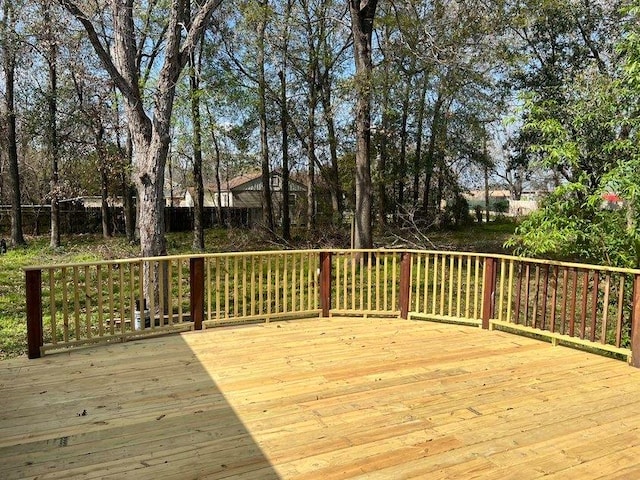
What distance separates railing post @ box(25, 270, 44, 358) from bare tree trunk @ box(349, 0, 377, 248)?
22.2 ft

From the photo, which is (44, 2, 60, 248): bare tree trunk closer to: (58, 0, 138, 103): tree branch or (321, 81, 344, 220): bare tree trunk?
(321, 81, 344, 220): bare tree trunk

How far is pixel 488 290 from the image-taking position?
208 inches

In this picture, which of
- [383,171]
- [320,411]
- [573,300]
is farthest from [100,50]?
[383,171]

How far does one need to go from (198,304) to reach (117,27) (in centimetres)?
373

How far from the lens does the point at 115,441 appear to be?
106 inches

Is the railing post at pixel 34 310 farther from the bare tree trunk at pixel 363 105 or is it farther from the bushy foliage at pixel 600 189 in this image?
the bare tree trunk at pixel 363 105

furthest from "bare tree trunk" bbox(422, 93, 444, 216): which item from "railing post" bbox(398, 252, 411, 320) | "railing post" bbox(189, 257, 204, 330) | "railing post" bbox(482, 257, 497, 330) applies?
"railing post" bbox(189, 257, 204, 330)

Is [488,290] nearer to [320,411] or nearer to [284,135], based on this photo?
[320,411]

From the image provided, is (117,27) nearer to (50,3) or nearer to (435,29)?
(50,3)

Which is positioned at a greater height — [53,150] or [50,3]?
[50,3]

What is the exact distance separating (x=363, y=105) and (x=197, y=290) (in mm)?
5784

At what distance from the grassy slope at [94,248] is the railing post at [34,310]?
1.53m

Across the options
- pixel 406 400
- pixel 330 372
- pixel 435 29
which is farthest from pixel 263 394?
pixel 435 29

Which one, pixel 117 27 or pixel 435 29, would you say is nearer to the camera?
pixel 117 27
